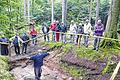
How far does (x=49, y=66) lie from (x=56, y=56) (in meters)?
0.98

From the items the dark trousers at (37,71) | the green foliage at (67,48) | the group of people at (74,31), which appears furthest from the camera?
the group of people at (74,31)

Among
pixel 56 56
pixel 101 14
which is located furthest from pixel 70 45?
pixel 101 14

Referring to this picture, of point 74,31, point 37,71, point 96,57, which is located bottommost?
point 37,71

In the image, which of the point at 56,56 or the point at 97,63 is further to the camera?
the point at 56,56

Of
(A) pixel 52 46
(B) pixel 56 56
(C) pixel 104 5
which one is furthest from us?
(C) pixel 104 5

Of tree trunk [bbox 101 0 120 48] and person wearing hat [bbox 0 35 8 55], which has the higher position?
tree trunk [bbox 101 0 120 48]

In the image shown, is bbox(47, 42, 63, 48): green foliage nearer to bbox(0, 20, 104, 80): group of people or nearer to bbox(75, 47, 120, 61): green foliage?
bbox(0, 20, 104, 80): group of people

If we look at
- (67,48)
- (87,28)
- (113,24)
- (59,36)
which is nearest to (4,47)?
(59,36)

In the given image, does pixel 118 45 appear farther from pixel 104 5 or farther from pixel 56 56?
pixel 104 5

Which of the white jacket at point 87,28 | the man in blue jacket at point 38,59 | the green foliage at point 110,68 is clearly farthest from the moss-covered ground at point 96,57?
the man in blue jacket at point 38,59

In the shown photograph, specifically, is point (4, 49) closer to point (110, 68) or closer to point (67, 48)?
point (67, 48)

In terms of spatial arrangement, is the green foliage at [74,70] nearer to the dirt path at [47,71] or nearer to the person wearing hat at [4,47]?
the dirt path at [47,71]

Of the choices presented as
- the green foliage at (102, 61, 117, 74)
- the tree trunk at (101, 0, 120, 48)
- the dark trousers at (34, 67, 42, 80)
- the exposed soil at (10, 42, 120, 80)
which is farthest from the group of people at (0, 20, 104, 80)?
the green foliage at (102, 61, 117, 74)

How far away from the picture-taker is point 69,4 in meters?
36.2
